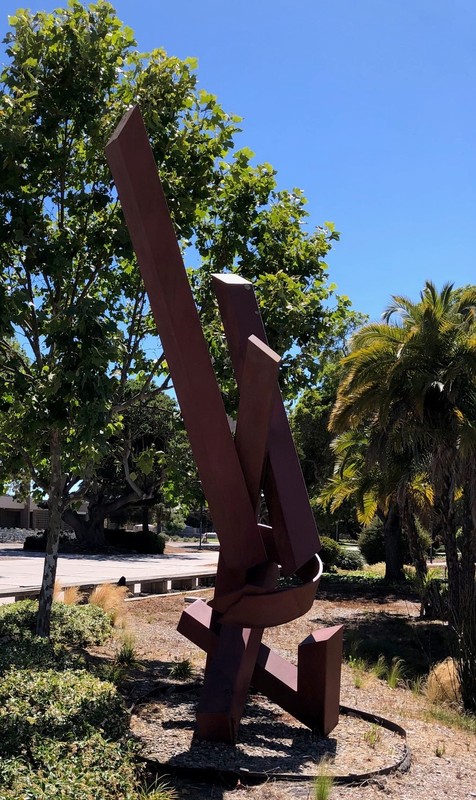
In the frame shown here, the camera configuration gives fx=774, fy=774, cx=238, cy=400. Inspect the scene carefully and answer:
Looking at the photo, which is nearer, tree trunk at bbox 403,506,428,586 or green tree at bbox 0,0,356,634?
green tree at bbox 0,0,356,634

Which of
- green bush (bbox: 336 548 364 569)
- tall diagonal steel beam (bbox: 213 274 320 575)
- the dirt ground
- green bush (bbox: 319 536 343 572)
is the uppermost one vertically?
tall diagonal steel beam (bbox: 213 274 320 575)

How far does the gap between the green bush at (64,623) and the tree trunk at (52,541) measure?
26 cm

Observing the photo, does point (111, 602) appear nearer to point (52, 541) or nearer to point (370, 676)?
point (52, 541)

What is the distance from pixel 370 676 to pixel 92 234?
726 cm

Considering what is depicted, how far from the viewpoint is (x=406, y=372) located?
52.5 ft

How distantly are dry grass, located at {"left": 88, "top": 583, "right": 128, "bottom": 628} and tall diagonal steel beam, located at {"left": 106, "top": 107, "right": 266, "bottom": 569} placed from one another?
27.2ft

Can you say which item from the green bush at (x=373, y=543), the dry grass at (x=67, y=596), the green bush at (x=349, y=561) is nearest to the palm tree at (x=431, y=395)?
the dry grass at (x=67, y=596)

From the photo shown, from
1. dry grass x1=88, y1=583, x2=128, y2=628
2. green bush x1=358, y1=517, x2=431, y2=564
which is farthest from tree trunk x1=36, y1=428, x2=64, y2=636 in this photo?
green bush x1=358, y1=517, x2=431, y2=564

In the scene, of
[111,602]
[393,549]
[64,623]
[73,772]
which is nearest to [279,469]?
[73,772]

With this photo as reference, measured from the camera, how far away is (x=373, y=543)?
35375 mm

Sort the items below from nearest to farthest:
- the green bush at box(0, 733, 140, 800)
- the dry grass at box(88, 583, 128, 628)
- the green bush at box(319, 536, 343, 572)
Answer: the green bush at box(0, 733, 140, 800) → the dry grass at box(88, 583, 128, 628) → the green bush at box(319, 536, 343, 572)

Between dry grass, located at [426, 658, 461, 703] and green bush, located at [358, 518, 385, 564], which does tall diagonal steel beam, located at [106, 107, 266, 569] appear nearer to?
dry grass, located at [426, 658, 461, 703]

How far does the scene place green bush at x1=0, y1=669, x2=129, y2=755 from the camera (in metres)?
5.26

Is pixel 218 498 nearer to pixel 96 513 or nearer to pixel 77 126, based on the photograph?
pixel 77 126
